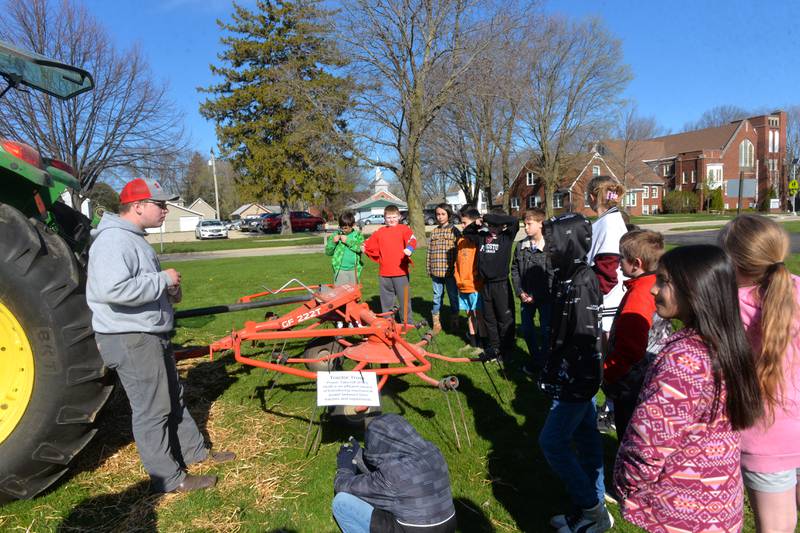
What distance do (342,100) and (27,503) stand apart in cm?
1865

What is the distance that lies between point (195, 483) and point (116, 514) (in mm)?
476

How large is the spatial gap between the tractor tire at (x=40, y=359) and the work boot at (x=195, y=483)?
0.67m

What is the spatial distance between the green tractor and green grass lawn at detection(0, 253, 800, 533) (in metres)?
0.38

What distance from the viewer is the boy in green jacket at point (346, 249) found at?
738cm

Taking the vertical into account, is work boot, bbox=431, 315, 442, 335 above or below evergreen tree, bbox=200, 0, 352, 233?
below

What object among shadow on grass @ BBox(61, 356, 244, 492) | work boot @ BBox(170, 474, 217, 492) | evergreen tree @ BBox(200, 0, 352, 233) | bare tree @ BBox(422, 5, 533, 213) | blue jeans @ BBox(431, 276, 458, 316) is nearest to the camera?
work boot @ BBox(170, 474, 217, 492)

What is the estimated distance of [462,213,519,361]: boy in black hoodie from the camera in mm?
6043

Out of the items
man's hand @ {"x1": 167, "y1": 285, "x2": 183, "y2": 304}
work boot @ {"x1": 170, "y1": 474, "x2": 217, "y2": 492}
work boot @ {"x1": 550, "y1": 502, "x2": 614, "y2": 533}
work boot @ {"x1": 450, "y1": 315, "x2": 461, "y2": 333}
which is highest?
man's hand @ {"x1": 167, "y1": 285, "x2": 183, "y2": 304}

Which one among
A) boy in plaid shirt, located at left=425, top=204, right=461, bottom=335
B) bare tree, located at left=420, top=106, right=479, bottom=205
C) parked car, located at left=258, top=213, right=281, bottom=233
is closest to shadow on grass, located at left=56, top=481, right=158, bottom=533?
boy in plaid shirt, located at left=425, top=204, right=461, bottom=335

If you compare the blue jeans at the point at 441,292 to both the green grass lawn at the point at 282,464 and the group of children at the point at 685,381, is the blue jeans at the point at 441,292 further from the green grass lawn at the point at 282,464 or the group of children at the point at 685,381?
the group of children at the point at 685,381

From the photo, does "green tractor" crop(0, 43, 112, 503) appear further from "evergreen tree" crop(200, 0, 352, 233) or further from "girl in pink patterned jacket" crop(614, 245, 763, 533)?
"evergreen tree" crop(200, 0, 352, 233)

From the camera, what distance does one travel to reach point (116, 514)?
3.27 m

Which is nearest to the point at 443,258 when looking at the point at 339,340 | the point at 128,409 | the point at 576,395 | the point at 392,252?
the point at 392,252

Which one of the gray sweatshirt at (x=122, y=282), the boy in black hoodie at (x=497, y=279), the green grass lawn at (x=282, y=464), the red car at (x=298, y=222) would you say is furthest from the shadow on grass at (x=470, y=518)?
the red car at (x=298, y=222)
